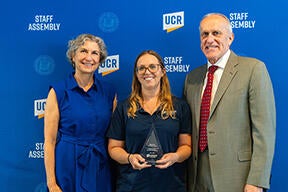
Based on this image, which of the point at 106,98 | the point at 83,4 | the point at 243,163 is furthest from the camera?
the point at 83,4

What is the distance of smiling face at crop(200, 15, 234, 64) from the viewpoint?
1618mm

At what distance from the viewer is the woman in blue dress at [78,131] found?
5.72ft

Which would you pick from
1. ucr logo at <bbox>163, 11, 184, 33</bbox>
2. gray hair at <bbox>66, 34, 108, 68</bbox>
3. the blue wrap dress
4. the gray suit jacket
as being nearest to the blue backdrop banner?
ucr logo at <bbox>163, 11, 184, 33</bbox>

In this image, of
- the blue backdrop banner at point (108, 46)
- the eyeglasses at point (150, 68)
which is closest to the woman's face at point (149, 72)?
the eyeglasses at point (150, 68)

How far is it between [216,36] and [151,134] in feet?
1.85

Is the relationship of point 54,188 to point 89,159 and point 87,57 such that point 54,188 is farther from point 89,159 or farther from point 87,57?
point 87,57

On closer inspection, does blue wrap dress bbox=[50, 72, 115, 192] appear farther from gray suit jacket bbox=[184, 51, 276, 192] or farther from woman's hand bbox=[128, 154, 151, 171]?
gray suit jacket bbox=[184, 51, 276, 192]

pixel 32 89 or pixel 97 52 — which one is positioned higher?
pixel 97 52

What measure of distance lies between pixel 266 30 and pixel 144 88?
833 millimetres

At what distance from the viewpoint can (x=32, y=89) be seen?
2121 mm

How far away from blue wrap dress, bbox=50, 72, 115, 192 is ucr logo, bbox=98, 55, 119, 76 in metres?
0.32

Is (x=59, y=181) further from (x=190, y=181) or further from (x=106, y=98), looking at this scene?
(x=190, y=181)

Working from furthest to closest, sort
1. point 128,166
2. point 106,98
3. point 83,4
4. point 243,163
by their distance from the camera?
point 83,4 → point 106,98 → point 128,166 → point 243,163

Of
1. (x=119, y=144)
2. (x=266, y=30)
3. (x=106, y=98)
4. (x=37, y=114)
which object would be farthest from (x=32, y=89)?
(x=266, y=30)
